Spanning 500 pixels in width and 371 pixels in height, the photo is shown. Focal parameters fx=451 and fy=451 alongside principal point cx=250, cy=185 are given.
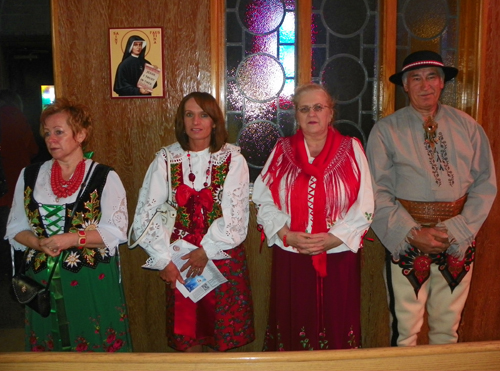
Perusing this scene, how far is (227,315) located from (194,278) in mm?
245

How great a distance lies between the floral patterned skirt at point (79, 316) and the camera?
2037mm

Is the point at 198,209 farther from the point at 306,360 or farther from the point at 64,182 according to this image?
the point at 306,360

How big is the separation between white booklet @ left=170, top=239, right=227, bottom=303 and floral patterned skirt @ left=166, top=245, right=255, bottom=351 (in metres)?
0.04

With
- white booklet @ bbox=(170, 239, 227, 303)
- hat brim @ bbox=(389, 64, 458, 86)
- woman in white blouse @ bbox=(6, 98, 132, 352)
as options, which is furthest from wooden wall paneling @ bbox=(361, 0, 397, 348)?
woman in white blouse @ bbox=(6, 98, 132, 352)

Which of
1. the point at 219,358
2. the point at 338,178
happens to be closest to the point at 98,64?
the point at 338,178

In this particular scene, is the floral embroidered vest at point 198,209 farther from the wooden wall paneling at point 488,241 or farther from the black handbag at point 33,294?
the wooden wall paneling at point 488,241

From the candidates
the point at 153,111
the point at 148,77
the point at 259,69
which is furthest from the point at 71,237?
the point at 259,69

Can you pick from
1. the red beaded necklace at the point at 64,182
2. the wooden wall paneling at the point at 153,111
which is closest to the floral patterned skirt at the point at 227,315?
the wooden wall paneling at the point at 153,111

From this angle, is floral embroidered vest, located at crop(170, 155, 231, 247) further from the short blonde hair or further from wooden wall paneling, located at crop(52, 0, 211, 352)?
wooden wall paneling, located at crop(52, 0, 211, 352)

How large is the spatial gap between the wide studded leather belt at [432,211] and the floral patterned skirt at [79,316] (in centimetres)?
152

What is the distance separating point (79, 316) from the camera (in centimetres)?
206

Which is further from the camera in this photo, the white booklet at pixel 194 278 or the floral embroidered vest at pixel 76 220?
the white booklet at pixel 194 278

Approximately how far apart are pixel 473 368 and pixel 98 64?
243 centimetres

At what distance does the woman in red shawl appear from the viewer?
6.97 feet
